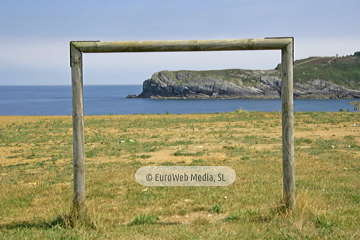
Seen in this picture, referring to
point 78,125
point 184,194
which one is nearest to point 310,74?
point 184,194

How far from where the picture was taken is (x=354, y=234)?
4.66 meters

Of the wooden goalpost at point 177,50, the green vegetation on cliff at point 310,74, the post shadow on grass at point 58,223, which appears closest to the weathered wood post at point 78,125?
the wooden goalpost at point 177,50

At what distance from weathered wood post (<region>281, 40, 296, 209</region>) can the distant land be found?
4910 inches

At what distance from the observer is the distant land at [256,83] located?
12506 cm

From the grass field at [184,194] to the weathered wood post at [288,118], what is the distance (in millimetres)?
249

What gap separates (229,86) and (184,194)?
129m

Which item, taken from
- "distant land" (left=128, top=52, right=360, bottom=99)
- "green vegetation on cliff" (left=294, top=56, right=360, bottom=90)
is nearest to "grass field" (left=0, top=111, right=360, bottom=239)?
"green vegetation on cliff" (left=294, top=56, right=360, bottom=90)

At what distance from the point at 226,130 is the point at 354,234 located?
1541 cm

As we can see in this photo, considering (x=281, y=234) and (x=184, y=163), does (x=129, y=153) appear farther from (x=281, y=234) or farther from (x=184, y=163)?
(x=281, y=234)

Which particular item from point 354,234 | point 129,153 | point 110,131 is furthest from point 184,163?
point 110,131

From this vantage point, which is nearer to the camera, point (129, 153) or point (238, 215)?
point (238, 215)

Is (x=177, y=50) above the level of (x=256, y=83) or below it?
below

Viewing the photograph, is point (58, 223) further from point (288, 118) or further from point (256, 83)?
point (256, 83)

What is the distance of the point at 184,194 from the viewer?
7328 mm
